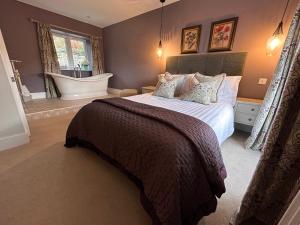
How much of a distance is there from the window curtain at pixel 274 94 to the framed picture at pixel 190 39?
4.93 feet

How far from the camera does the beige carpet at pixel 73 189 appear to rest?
42.8 inches

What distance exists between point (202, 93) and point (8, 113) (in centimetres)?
278

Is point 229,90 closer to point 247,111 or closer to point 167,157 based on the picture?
point 247,111

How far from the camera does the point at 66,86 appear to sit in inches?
158

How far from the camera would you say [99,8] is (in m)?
3.59

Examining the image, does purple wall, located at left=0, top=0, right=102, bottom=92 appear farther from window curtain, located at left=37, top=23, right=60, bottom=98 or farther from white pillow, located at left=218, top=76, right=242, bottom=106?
white pillow, located at left=218, top=76, right=242, bottom=106

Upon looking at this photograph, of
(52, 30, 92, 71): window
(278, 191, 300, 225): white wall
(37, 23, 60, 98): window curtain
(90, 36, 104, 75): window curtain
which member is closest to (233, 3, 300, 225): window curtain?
(278, 191, 300, 225): white wall

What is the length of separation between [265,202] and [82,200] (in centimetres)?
142

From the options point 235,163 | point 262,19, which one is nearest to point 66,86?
point 235,163

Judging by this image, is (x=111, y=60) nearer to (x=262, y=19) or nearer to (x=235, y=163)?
(x=262, y=19)

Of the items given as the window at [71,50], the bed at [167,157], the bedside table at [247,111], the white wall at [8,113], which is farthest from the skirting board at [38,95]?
the bedside table at [247,111]

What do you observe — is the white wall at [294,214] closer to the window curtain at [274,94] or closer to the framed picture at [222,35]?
the window curtain at [274,94]

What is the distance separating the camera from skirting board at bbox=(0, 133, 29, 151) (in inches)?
73.3

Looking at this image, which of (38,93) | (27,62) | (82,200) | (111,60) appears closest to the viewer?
(82,200)
